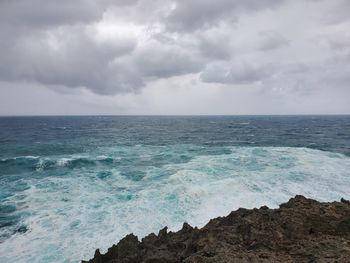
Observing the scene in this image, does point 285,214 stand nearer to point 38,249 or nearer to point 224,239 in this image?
point 224,239

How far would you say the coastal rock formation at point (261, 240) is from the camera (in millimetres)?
7906

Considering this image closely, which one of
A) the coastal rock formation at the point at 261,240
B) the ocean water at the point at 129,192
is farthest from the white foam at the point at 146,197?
the coastal rock formation at the point at 261,240

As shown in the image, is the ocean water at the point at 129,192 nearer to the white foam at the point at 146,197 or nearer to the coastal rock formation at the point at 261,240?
the white foam at the point at 146,197

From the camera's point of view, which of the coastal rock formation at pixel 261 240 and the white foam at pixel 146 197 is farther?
the white foam at pixel 146 197

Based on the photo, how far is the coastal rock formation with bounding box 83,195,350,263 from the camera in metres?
7.91

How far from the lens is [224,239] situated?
358 inches

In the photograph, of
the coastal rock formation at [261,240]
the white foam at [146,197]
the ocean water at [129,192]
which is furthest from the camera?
the ocean water at [129,192]

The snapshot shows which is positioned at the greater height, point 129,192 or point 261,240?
point 261,240

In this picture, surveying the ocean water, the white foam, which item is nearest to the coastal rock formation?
the white foam

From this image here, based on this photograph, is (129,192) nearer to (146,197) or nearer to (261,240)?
(146,197)

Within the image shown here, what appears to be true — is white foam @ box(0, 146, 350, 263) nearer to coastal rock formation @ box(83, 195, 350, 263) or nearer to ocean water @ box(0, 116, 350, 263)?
ocean water @ box(0, 116, 350, 263)

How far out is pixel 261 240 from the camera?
8828 mm

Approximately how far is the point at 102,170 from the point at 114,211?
1364 centimetres

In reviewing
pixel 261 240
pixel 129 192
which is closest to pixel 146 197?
pixel 129 192
